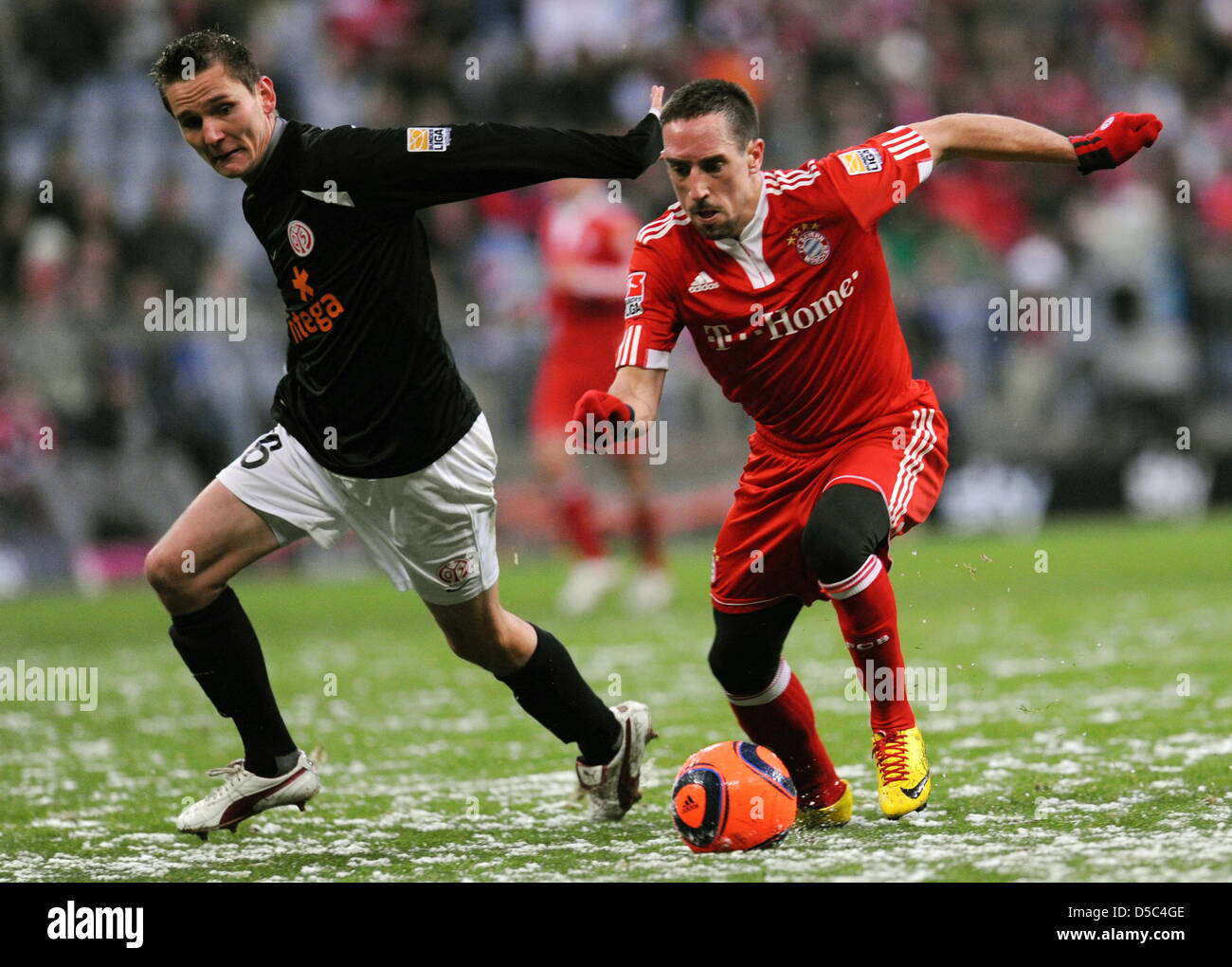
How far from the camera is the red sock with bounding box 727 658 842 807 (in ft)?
16.5

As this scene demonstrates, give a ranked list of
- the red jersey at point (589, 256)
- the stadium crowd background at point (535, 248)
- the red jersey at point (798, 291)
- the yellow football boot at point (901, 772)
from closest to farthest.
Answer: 1. the yellow football boot at point (901, 772)
2. the red jersey at point (798, 291)
3. the red jersey at point (589, 256)
4. the stadium crowd background at point (535, 248)

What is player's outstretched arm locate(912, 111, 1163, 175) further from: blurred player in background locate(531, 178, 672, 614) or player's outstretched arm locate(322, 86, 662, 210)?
blurred player in background locate(531, 178, 672, 614)

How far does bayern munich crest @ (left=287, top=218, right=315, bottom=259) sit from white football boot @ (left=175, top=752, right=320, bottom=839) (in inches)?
57.2

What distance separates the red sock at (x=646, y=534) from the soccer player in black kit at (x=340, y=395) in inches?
229

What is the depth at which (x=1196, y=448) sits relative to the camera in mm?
15805

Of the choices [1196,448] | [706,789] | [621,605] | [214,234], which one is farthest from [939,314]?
[706,789]

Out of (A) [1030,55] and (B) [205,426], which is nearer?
(B) [205,426]

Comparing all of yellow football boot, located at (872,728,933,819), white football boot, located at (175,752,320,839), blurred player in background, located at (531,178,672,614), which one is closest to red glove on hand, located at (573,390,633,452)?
yellow football boot, located at (872,728,933,819)

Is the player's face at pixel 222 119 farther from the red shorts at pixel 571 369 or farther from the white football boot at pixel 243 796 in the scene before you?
the red shorts at pixel 571 369

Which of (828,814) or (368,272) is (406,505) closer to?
(368,272)

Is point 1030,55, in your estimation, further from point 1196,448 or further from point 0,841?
point 0,841

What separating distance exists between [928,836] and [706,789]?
1.89 ft

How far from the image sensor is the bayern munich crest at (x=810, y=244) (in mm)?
5039

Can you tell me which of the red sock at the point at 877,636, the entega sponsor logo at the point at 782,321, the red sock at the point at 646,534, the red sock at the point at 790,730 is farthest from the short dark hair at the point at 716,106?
the red sock at the point at 646,534
